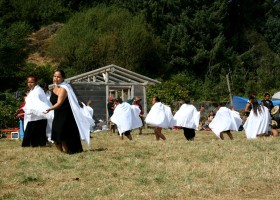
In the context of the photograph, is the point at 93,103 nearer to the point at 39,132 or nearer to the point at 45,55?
the point at 39,132

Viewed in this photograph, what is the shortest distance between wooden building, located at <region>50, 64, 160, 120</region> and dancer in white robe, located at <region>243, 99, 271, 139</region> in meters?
10.9

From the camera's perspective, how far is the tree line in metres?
44.5

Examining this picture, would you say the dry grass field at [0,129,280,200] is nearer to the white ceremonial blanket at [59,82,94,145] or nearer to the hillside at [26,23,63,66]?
the white ceremonial blanket at [59,82,94,145]

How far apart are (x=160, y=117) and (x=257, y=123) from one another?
2.97m

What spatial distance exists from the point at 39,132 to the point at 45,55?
43231 mm

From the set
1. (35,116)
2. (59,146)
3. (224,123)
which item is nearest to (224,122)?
(224,123)

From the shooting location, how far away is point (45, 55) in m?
54.6

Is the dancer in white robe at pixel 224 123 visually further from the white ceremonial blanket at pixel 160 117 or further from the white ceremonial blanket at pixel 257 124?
the white ceremonial blanket at pixel 160 117

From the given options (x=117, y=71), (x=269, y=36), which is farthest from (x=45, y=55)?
(x=117, y=71)

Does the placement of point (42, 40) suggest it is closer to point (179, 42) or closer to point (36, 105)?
point (179, 42)

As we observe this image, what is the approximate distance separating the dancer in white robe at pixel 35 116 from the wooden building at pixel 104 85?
525 inches

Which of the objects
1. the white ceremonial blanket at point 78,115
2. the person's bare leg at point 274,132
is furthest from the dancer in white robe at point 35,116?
the person's bare leg at point 274,132

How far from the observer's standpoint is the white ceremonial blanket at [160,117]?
53.6ft

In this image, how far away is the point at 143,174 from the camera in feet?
26.5
